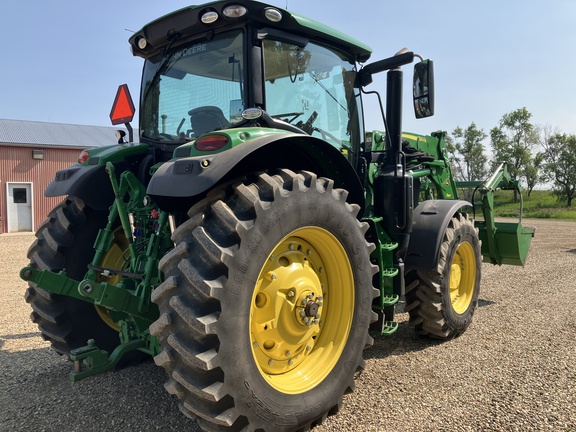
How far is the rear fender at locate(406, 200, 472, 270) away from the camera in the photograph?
411cm

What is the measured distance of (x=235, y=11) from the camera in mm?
2896

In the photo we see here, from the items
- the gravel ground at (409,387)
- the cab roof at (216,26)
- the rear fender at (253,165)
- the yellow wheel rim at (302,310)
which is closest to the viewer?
the rear fender at (253,165)

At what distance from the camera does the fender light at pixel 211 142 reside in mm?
2475

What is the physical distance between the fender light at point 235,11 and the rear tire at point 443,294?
106 inches

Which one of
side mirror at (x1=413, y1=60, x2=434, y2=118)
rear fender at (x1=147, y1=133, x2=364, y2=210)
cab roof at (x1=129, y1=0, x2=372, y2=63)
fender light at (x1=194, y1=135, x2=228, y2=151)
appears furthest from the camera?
side mirror at (x1=413, y1=60, x2=434, y2=118)

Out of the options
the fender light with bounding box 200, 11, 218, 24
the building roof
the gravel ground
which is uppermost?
the building roof

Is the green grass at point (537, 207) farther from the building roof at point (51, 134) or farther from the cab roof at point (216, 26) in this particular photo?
the cab roof at point (216, 26)

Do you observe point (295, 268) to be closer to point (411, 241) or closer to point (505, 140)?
point (411, 241)

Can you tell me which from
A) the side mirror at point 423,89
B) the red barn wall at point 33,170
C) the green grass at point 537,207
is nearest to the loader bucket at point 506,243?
the side mirror at point 423,89

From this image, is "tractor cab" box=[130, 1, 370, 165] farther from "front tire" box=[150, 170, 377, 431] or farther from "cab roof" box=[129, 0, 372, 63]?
"front tire" box=[150, 170, 377, 431]

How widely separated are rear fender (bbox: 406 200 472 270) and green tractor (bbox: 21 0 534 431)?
0.06 ft

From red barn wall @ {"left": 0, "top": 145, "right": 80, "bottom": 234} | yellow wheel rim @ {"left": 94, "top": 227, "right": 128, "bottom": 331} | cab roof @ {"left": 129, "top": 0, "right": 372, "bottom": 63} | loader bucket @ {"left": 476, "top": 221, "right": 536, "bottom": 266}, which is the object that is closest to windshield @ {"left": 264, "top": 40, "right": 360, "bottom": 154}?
cab roof @ {"left": 129, "top": 0, "right": 372, "bottom": 63}

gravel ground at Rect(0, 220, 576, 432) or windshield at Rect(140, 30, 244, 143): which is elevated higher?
windshield at Rect(140, 30, 244, 143)

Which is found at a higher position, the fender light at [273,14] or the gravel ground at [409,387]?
the fender light at [273,14]
